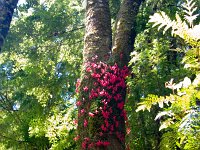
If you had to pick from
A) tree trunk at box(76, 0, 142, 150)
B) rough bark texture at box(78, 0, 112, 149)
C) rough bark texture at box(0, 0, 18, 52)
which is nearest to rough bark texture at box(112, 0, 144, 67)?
tree trunk at box(76, 0, 142, 150)

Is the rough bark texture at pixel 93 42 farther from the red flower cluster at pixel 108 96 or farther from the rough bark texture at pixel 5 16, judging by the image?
the rough bark texture at pixel 5 16

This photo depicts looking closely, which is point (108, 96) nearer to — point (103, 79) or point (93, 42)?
point (103, 79)

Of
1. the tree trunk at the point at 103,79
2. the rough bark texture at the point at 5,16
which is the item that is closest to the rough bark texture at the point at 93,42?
the tree trunk at the point at 103,79

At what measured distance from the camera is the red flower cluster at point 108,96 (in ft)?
12.0

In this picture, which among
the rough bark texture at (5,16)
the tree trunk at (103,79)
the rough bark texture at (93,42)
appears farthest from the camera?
the rough bark texture at (5,16)

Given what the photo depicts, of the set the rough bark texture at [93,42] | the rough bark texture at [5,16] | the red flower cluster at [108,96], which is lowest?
the red flower cluster at [108,96]

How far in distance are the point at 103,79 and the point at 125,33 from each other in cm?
120

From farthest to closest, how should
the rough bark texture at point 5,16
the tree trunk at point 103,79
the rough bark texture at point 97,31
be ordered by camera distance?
the rough bark texture at point 5,16 → the rough bark texture at point 97,31 → the tree trunk at point 103,79

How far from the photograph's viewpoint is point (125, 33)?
491cm

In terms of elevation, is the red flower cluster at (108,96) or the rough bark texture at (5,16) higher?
the rough bark texture at (5,16)

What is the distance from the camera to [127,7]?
530 centimetres

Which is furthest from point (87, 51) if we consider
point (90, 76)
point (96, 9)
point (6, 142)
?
point (6, 142)

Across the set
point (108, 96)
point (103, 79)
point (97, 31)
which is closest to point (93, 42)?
point (97, 31)

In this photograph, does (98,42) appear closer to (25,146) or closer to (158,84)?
(158,84)
